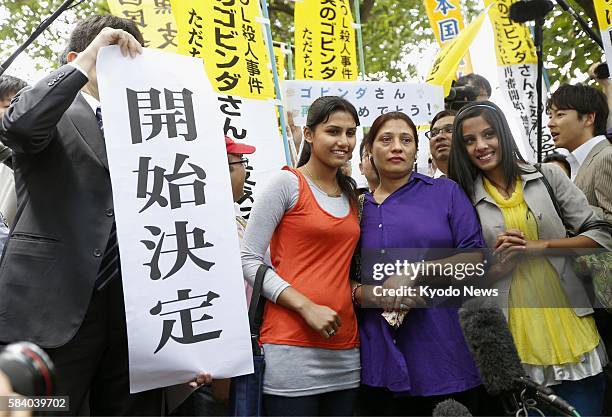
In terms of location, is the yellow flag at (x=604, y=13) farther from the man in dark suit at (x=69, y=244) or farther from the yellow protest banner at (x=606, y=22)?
the man in dark suit at (x=69, y=244)

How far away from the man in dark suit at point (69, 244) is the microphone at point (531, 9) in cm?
314

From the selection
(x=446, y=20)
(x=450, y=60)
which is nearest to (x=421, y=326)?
(x=450, y=60)

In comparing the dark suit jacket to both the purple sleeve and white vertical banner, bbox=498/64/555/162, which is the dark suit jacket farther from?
white vertical banner, bbox=498/64/555/162

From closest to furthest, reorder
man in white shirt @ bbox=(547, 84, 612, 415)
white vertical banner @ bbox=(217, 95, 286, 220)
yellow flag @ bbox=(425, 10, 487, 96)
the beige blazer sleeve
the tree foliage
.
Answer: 1. the beige blazer sleeve
2. man in white shirt @ bbox=(547, 84, 612, 415)
3. white vertical banner @ bbox=(217, 95, 286, 220)
4. yellow flag @ bbox=(425, 10, 487, 96)
5. the tree foliage

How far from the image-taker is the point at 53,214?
1.92m

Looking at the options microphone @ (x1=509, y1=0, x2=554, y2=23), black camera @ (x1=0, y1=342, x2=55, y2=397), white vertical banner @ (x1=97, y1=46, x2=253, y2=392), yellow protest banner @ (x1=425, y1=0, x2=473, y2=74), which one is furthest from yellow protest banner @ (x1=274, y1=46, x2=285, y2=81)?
black camera @ (x1=0, y1=342, x2=55, y2=397)

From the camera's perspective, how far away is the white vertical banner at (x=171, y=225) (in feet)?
6.30

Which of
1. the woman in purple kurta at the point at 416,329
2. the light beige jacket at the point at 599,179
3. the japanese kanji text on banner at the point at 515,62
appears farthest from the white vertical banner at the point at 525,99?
the woman in purple kurta at the point at 416,329

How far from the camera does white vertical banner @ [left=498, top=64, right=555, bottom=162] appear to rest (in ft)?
19.3

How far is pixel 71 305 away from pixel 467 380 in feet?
4.91

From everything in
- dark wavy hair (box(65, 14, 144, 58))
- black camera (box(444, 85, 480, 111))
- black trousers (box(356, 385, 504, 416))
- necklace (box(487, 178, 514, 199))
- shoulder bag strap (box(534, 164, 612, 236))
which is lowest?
black trousers (box(356, 385, 504, 416))

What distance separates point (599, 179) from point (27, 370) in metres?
2.68

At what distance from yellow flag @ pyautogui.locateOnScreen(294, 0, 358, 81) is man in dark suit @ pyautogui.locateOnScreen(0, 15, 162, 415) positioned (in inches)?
155

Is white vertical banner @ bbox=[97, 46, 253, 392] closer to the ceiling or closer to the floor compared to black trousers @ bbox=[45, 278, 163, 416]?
closer to the ceiling
